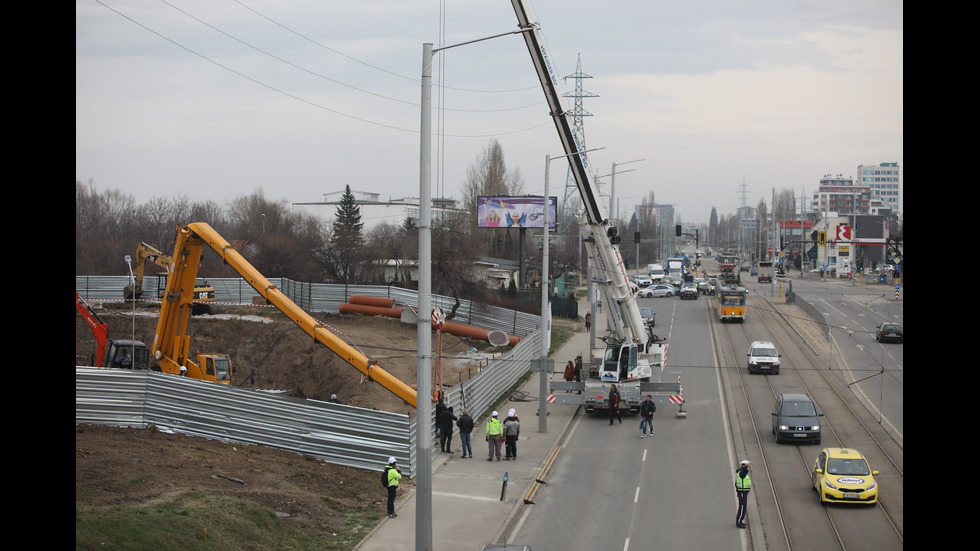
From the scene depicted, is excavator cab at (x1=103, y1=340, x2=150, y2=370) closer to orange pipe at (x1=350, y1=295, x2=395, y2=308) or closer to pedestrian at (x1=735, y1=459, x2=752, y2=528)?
pedestrian at (x1=735, y1=459, x2=752, y2=528)

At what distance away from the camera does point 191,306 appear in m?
26.8

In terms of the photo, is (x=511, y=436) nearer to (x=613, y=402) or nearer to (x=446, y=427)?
(x=446, y=427)

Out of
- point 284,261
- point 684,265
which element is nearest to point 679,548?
point 284,261

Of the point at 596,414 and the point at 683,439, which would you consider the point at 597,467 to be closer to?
the point at 683,439

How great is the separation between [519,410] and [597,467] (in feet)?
26.3

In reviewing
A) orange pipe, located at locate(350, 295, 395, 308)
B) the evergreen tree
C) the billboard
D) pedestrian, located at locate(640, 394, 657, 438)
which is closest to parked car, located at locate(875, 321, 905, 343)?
pedestrian, located at locate(640, 394, 657, 438)

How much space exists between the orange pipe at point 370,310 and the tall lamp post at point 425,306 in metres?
34.5

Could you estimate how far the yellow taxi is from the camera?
766 inches

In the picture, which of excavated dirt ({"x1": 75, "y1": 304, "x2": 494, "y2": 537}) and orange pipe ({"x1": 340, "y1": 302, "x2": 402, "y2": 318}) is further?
orange pipe ({"x1": 340, "y1": 302, "x2": 402, "y2": 318})

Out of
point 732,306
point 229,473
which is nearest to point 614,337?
point 229,473

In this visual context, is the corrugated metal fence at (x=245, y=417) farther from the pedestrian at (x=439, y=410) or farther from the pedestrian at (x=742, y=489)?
the pedestrian at (x=742, y=489)

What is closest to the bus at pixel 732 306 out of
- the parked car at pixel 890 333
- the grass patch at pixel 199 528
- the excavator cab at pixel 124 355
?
the parked car at pixel 890 333

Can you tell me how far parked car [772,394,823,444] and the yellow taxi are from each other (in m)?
5.50

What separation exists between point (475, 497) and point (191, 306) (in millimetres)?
11725
